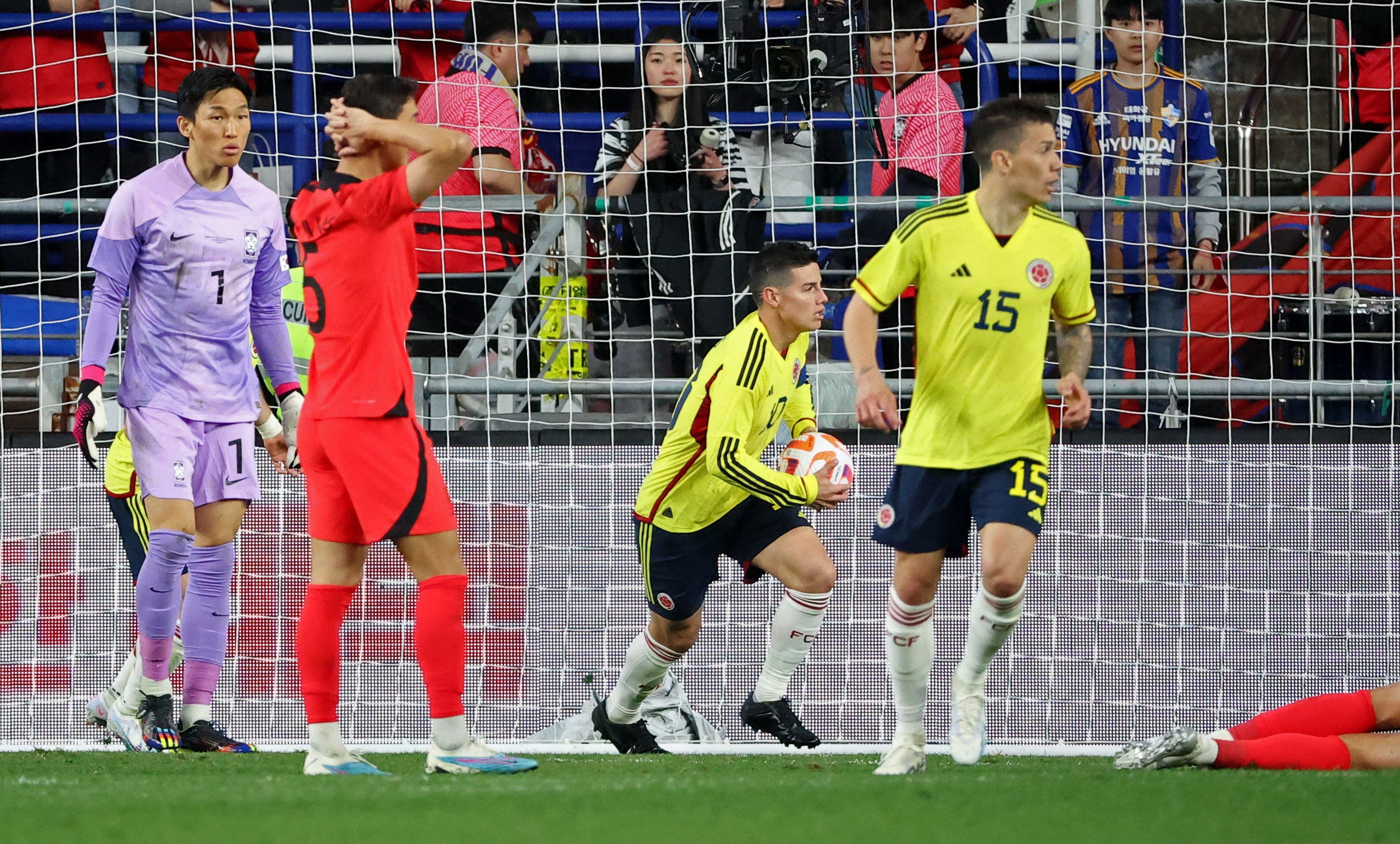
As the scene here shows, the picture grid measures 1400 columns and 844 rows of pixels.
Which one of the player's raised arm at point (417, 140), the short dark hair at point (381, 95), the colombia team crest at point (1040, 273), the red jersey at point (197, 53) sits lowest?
the colombia team crest at point (1040, 273)

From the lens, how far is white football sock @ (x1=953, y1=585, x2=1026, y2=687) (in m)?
4.67

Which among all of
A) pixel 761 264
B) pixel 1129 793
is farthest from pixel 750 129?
pixel 1129 793

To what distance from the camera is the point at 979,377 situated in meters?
4.62

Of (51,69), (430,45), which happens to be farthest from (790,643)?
(51,69)

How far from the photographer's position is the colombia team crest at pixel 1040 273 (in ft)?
15.2

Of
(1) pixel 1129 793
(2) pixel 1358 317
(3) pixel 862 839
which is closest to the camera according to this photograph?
(3) pixel 862 839

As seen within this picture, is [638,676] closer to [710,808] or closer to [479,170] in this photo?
[710,808]

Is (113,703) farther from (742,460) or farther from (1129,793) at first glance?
(1129,793)

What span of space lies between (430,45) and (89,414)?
14.3 ft

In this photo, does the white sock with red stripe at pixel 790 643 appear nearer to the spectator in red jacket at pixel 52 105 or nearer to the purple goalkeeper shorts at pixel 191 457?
the purple goalkeeper shorts at pixel 191 457

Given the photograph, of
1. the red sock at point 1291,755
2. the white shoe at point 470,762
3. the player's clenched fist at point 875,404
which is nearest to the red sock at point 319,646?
the white shoe at point 470,762

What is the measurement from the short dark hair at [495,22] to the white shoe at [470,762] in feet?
15.2

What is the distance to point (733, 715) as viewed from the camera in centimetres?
668

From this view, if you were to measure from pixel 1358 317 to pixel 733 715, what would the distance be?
3855mm
